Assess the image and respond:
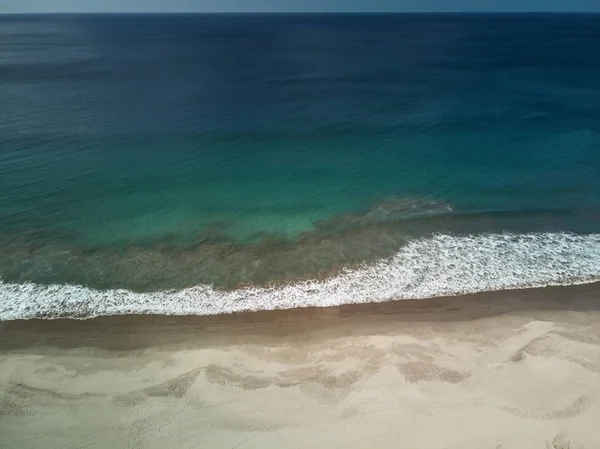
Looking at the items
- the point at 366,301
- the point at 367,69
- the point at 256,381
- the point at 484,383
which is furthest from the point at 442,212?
the point at 367,69

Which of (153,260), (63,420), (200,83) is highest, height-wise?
(200,83)

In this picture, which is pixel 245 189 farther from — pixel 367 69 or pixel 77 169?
pixel 367 69

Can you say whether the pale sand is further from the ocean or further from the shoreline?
the ocean

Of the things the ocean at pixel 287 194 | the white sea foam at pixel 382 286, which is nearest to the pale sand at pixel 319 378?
the white sea foam at pixel 382 286

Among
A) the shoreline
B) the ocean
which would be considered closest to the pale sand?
the shoreline

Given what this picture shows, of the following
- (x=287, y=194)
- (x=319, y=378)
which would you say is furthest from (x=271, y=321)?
(x=287, y=194)

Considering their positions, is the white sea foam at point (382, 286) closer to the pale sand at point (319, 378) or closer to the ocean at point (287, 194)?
the ocean at point (287, 194)

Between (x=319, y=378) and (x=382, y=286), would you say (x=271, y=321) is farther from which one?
(x=382, y=286)
